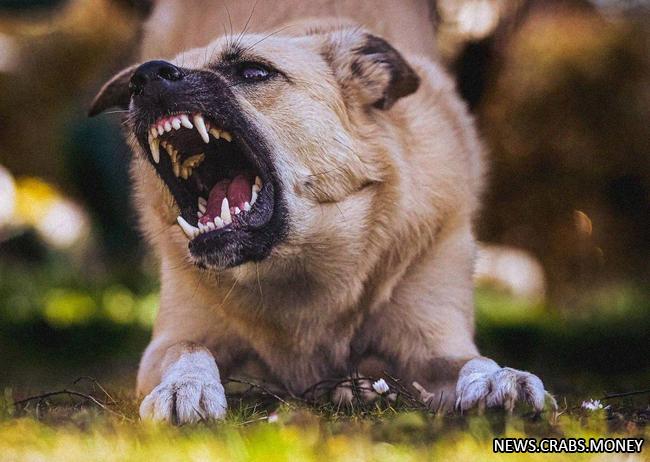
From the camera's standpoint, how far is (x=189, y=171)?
275 cm

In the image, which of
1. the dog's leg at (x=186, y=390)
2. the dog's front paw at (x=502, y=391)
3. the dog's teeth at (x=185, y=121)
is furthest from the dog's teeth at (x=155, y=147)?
the dog's front paw at (x=502, y=391)

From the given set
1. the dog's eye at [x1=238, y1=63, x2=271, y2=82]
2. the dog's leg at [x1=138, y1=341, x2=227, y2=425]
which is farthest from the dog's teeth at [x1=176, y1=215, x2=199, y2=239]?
the dog's eye at [x1=238, y1=63, x2=271, y2=82]

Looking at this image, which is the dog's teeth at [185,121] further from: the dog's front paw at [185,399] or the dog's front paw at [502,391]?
the dog's front paw at [502,391]

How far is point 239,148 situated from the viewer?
266 cm

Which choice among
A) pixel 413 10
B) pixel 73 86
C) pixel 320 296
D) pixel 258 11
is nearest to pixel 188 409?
pixel 320 296

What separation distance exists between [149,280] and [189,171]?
189cm

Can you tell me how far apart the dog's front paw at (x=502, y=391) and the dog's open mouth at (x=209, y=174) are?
0.77 metres

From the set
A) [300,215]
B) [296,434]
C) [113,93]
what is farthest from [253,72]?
[296,434]

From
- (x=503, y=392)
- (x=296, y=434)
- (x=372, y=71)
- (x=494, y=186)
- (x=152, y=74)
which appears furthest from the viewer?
(x=494, y=186)

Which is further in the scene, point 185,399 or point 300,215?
point 300,215

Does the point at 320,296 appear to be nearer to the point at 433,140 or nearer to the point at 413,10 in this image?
the point at 433,140

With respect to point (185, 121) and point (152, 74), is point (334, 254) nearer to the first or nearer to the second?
point (185, 121)

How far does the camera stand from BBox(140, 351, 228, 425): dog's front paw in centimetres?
227

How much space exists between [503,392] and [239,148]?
1083 millimetres
